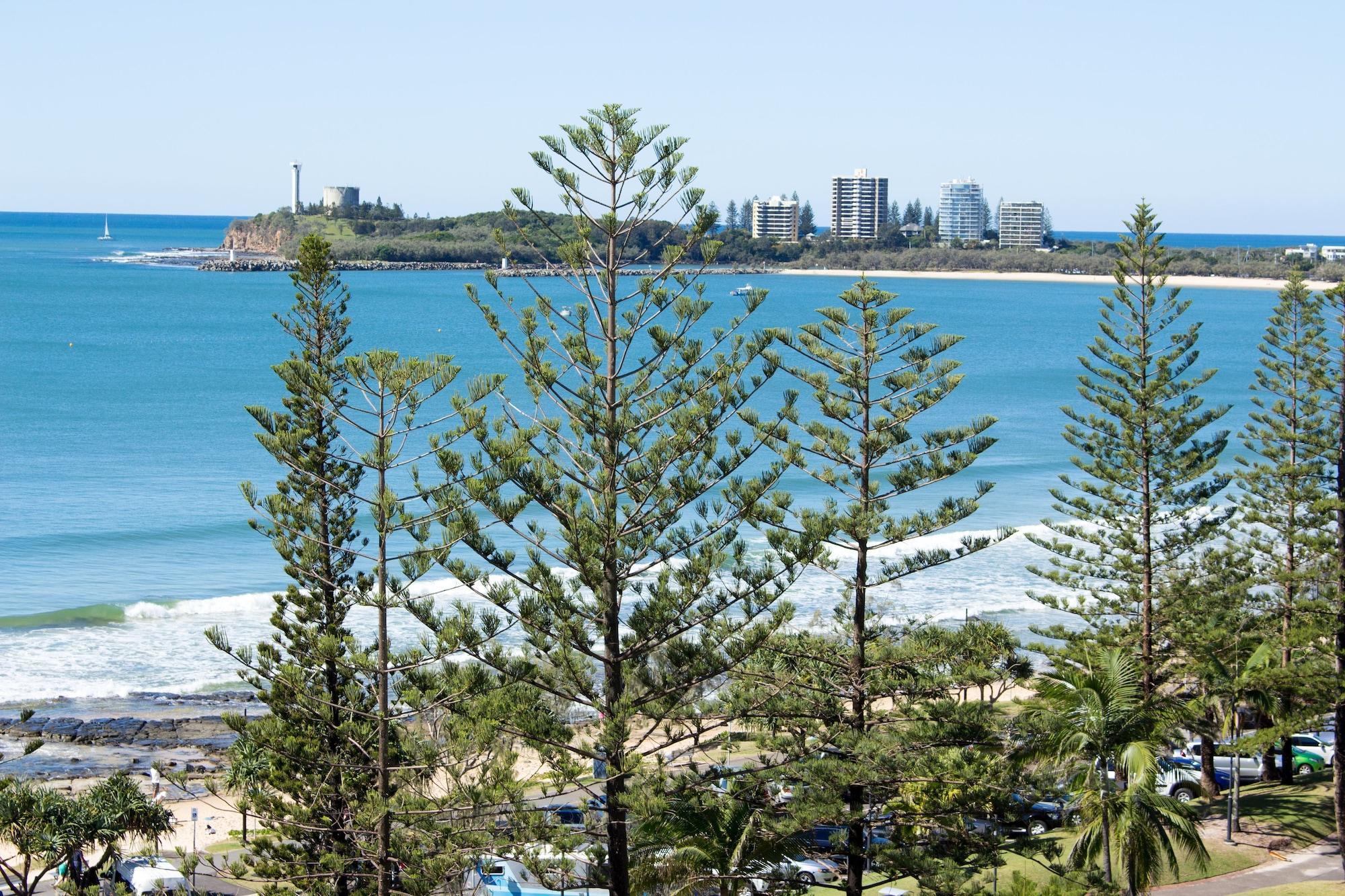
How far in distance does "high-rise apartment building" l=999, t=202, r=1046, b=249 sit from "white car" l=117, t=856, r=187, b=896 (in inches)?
6494

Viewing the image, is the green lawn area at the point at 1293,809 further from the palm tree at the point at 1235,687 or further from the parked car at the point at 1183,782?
the parked car at the point at 1183,782

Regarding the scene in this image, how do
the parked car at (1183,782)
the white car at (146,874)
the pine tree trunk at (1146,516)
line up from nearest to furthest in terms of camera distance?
the white car at (146,874), the pine tree trunk at (1146,516), the parked car at (1183,782)

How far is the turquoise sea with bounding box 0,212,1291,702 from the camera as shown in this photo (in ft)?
82.9

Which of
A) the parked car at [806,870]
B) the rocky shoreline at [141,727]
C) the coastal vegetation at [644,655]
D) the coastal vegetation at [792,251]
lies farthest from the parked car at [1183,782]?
the coastal vegetation at [792,251]

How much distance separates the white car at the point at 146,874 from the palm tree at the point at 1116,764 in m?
8.68

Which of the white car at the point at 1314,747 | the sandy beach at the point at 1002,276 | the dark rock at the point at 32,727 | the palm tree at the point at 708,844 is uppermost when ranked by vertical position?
the sandy beach at the point at 1002,276

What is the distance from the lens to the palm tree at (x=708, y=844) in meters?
10.2

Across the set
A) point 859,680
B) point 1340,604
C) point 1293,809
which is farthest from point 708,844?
point 1340,604

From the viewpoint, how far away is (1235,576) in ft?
55.5

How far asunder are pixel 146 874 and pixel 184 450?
95.5 feet

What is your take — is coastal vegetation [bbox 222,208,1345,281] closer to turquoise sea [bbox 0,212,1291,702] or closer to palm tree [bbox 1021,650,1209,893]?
turquoise sea [bbox 0,212,1291,702]

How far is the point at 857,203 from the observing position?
188 metres

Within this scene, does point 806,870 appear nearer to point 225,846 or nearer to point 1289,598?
→ point 225,846

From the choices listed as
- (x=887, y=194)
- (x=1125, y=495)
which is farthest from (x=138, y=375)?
(x=887, y=194)
